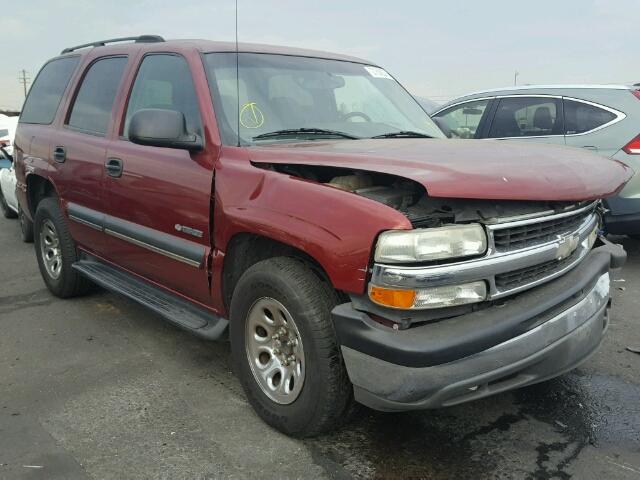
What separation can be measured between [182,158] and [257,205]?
0.76m

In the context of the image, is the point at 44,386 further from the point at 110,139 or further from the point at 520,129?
the point at 520,129

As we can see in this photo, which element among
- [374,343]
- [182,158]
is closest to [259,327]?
[374,343]

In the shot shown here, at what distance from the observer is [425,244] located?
218 cm

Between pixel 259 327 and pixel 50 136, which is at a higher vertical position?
pixel 50 136

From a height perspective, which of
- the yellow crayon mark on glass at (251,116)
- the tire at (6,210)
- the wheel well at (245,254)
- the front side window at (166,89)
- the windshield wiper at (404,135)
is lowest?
the tire at (6,210)

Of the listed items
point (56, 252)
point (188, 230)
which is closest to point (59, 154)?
point (56, 252)

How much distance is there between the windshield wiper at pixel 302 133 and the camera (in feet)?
10.3

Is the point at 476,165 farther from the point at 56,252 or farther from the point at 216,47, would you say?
the point at 56,252

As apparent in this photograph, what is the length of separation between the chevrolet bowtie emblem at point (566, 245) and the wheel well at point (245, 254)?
3.77 feet

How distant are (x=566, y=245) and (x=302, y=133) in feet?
4.86

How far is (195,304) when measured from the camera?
3377mm

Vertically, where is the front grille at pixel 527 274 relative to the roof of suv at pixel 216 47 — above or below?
below

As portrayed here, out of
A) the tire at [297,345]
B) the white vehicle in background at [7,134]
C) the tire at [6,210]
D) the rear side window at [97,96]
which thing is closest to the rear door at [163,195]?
the rear side window at [97,96]

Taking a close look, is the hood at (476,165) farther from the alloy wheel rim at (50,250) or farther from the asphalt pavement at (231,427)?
the alloy wheel rim at (50,250)
